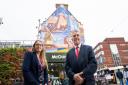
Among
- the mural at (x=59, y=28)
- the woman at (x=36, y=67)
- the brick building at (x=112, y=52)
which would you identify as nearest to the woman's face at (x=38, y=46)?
the woman at (x=36, y=67)

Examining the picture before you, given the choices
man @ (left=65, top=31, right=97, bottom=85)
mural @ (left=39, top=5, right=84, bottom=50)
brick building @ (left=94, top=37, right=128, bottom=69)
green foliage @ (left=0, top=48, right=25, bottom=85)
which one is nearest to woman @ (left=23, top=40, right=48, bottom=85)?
man @ (left=65, top=31, right=97, bottom=85)

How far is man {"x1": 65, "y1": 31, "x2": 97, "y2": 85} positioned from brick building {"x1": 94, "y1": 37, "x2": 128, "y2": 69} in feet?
360

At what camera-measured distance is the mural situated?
37638 mm

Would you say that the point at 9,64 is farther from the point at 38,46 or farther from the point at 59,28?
the point at 38,46

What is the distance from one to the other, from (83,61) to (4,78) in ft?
59.7

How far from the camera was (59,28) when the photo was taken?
39.2 m

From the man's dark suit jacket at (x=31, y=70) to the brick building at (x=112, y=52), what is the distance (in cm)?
10931

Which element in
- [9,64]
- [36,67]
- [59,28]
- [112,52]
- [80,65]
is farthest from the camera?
[112,52]

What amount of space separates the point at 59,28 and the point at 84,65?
1332 inches

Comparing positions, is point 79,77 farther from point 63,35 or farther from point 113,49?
point 113,49

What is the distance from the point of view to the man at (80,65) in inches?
207

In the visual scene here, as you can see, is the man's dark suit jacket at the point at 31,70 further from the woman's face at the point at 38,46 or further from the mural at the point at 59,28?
the mural at the point at 59,28

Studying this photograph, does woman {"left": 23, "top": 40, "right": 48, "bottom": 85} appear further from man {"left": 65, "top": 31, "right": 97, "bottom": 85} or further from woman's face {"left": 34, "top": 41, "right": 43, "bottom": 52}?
man {"left": 65, "top": 31, "right": 97, "bottom": 85}

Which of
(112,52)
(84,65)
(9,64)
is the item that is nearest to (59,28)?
(9,64)
